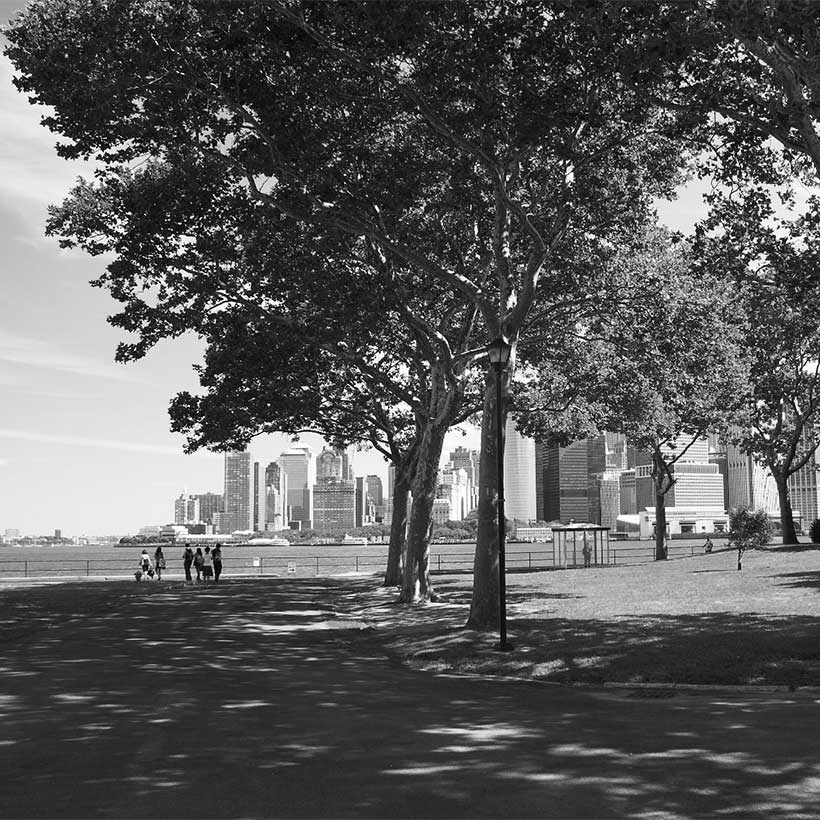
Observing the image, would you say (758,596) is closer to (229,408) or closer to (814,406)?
(229,408)

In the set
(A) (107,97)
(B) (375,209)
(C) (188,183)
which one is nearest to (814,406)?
(B) (375,209)

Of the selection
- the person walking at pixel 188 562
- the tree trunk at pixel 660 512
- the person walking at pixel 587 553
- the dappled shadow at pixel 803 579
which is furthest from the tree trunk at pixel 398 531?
the tree trunk at pixel 660 512

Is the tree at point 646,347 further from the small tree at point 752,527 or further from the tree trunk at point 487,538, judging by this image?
the small tree at point 752,527

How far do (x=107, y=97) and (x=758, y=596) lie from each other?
2095 cm

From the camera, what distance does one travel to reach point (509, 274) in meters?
22.2

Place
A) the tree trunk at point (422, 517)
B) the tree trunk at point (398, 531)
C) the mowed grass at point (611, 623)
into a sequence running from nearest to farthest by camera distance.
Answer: the mowed grass at point (611, 623) → the tree trunk at point (422, 517) → the tree trunk at point (398, 531)

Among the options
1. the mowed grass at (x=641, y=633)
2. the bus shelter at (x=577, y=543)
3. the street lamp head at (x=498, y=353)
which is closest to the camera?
the mowed grass at (x=641, y=633)

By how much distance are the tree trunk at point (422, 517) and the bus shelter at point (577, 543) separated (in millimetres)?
27124

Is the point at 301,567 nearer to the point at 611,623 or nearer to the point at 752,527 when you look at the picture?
the point at 752,527

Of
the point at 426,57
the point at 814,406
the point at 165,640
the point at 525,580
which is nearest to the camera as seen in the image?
the point at 426,57

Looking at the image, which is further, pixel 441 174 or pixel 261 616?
pixel 261 616

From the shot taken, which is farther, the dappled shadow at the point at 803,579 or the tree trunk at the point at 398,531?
the tree trunk at the point at 398,531

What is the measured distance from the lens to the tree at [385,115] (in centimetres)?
1552

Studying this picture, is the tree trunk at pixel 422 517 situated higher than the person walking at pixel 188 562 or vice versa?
the tree trunk at pixel 422 517
